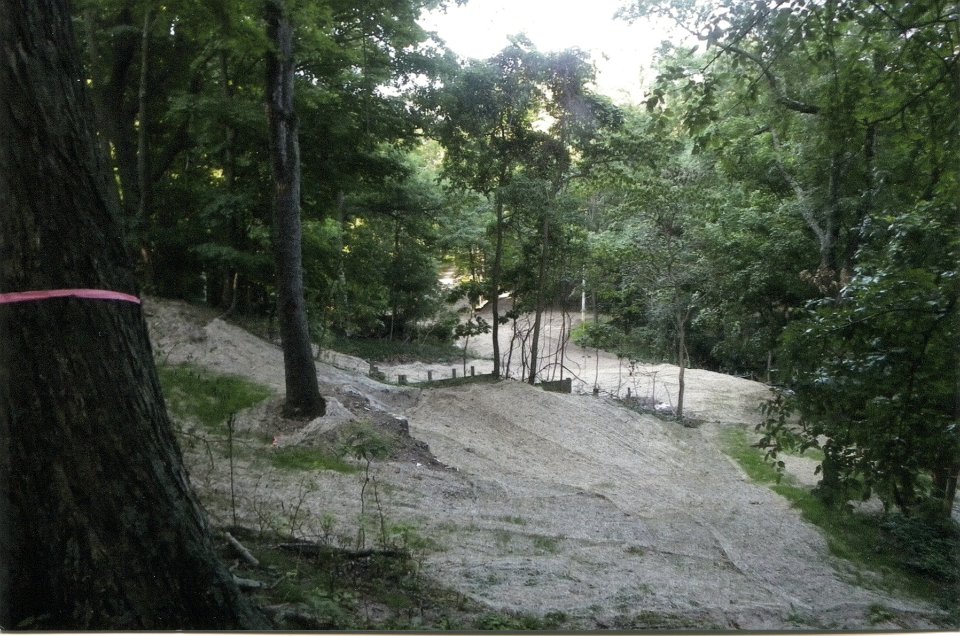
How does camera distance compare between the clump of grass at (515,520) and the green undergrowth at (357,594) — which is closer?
the green undergrowth at (357,594)

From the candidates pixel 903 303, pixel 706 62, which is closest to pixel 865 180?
pixel 903 303

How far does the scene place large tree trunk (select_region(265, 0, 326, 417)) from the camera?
4.39m

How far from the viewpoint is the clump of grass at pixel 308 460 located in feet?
9.16

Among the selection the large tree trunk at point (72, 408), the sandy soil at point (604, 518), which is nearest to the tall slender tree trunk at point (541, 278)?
the sandy soil at point (604, 518)

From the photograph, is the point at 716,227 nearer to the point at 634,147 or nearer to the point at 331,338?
the point at 634,147

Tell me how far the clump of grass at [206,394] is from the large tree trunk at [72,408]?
139 cm

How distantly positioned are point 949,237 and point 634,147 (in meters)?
2.37

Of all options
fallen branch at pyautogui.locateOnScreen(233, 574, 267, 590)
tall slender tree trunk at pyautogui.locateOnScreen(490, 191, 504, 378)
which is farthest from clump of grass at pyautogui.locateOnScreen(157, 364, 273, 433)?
tall slender tree trunk at pyautogui.locateOnScreen(490, 191, 504, 378)

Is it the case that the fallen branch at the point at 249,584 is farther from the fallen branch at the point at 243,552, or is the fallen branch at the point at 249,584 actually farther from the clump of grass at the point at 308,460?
the clump of grass at the point at 308,460

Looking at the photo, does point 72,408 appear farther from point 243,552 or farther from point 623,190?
point 623,190

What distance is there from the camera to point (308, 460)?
2.86 metres

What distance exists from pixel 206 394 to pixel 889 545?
122 inches

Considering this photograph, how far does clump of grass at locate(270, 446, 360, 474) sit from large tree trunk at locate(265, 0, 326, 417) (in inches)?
50.9

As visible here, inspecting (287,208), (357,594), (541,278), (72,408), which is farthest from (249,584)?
(541,278)
